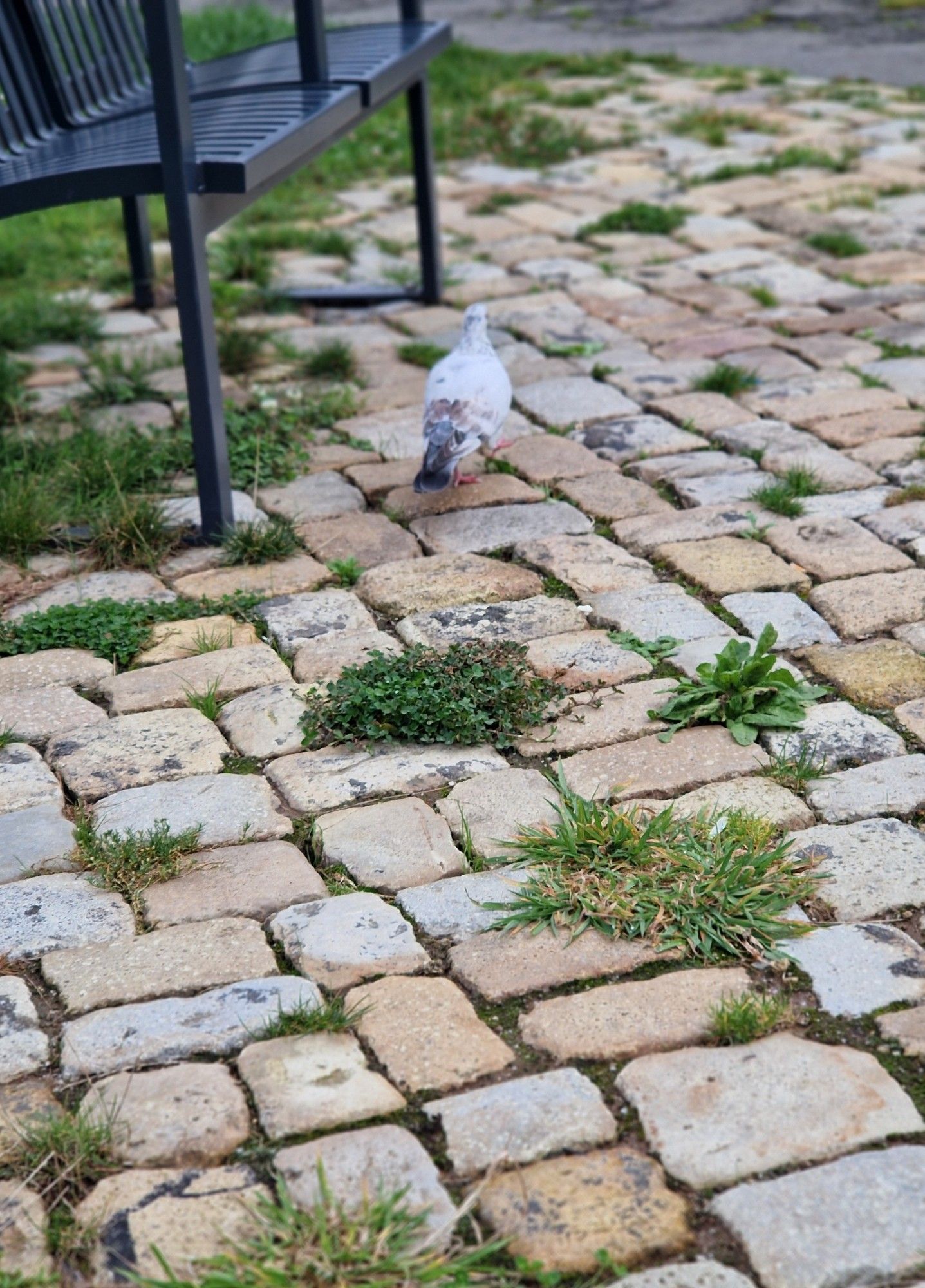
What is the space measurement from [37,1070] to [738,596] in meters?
1.98

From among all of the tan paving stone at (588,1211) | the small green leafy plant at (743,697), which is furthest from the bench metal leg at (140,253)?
the tan paving stone at (588,1211)

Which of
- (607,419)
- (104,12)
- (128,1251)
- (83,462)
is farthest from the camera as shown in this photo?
(104,12)

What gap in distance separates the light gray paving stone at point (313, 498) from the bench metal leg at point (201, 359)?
9.3 inches

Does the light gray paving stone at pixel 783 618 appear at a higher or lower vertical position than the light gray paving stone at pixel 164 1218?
lower

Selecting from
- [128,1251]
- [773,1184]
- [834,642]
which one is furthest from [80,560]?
[773,1184]

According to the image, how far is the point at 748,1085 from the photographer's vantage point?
6.67 feet

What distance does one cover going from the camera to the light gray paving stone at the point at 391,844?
2.54 meters

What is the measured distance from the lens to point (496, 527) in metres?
3.89

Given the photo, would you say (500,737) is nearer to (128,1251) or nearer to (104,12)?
(128,1251)

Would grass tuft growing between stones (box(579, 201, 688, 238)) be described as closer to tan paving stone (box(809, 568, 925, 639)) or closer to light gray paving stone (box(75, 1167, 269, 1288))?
tan paving stone (box(809, 568, 925, 639))

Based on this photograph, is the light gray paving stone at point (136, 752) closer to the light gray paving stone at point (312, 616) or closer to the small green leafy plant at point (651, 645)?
the light gray paving stone at point (312, 616)

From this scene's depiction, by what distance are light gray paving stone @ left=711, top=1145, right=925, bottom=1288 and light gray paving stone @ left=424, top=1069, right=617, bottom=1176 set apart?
0.71ft

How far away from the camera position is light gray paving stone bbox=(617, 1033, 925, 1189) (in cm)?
192

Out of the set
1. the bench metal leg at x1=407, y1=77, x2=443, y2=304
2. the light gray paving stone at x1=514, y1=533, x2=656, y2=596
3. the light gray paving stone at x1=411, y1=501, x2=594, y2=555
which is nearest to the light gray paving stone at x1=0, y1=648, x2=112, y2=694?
the light gray paving stone at x1=411, y1=501, x2=594, y2=555
